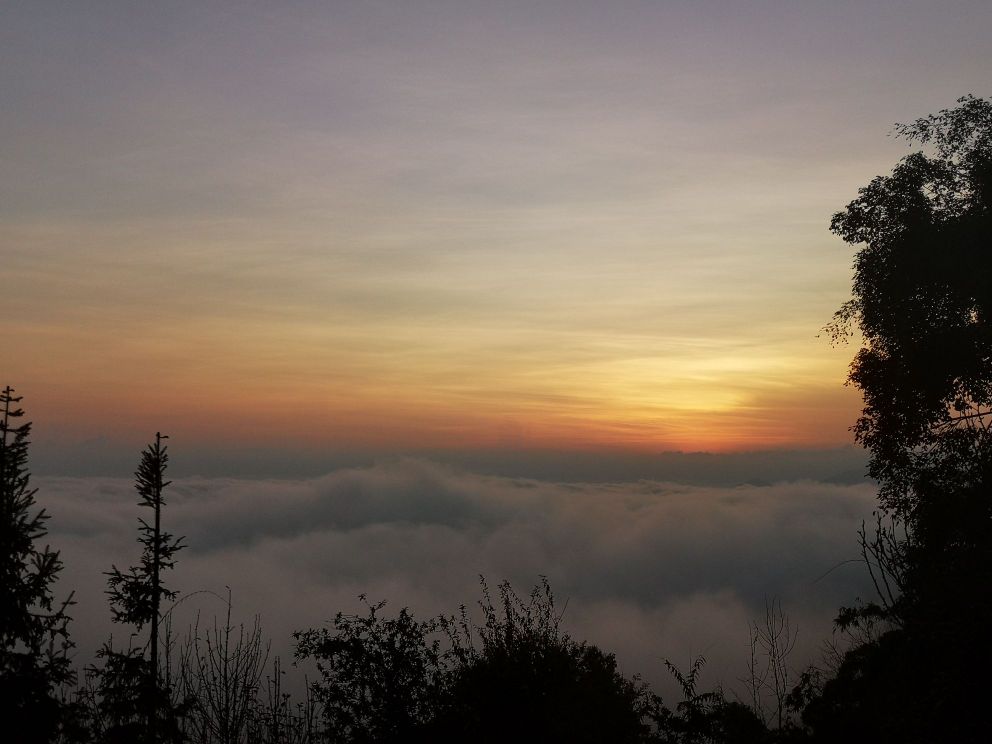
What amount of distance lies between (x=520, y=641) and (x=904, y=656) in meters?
8.71

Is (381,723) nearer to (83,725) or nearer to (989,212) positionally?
(83,725)

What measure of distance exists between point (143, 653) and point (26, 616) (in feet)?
14.7

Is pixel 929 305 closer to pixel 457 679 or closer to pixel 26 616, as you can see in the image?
pixel 457 679

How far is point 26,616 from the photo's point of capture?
21438 millimetres

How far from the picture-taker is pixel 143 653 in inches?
989

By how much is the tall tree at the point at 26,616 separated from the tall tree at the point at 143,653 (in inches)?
89.2

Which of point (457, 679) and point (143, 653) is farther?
point (143, 653)

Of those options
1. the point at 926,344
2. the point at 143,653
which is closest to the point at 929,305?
the point at 926,344

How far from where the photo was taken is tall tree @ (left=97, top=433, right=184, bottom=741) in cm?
2431

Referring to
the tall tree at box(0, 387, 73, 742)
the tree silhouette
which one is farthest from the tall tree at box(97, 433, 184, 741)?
the tree silhouette

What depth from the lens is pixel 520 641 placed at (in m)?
21.1

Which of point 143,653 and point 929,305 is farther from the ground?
point 929,305

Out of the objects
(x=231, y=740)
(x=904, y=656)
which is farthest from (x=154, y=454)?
(x=904, y=656)

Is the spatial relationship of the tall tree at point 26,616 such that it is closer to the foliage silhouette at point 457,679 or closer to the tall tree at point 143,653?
the tall tree at point 143,653
